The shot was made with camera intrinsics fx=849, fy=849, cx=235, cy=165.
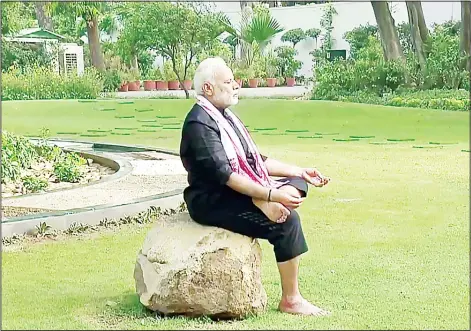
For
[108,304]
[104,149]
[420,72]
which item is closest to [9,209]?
[108,304]

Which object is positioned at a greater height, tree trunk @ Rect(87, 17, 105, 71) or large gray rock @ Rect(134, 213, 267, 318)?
tree trunk @ Rect(87, 17, 105, 71)

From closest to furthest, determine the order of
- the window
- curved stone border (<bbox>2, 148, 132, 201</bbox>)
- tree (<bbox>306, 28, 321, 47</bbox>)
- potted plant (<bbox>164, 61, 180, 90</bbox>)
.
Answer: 1. curved stone border (<bbox>2, 148, 132, 201</bbox>)
2. potted plant (<bbox>164, 61, 180, 90</bbox>)
3. the window
4. tree (<bbox>306, 28, 321, 47</bbox>)

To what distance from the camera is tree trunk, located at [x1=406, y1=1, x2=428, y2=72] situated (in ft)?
88.1

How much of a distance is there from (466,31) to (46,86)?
14.7m

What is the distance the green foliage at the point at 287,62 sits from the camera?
40541 mm

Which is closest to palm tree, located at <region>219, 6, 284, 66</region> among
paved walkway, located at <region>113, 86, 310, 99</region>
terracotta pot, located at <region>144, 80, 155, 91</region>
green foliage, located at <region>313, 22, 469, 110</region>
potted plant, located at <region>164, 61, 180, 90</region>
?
paved walkway, located at <region>113, 86, 310, 99</region>

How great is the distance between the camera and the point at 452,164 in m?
12.3

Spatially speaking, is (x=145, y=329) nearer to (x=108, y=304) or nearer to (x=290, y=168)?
(x=108, y=304)

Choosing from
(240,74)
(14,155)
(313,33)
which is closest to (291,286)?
(14,155)

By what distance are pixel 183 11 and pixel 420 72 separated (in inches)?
323

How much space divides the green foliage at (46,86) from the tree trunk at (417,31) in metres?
11.6

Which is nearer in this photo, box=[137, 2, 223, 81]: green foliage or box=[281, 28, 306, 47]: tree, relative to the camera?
box=[137, 2, 223, 81]: green foliage

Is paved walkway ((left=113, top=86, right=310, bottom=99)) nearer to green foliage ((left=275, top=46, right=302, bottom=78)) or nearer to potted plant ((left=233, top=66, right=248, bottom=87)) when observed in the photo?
potted plant ((left=233, top=66, right=248, bottom=87))

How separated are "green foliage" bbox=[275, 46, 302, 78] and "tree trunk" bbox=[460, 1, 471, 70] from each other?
49.3ft
